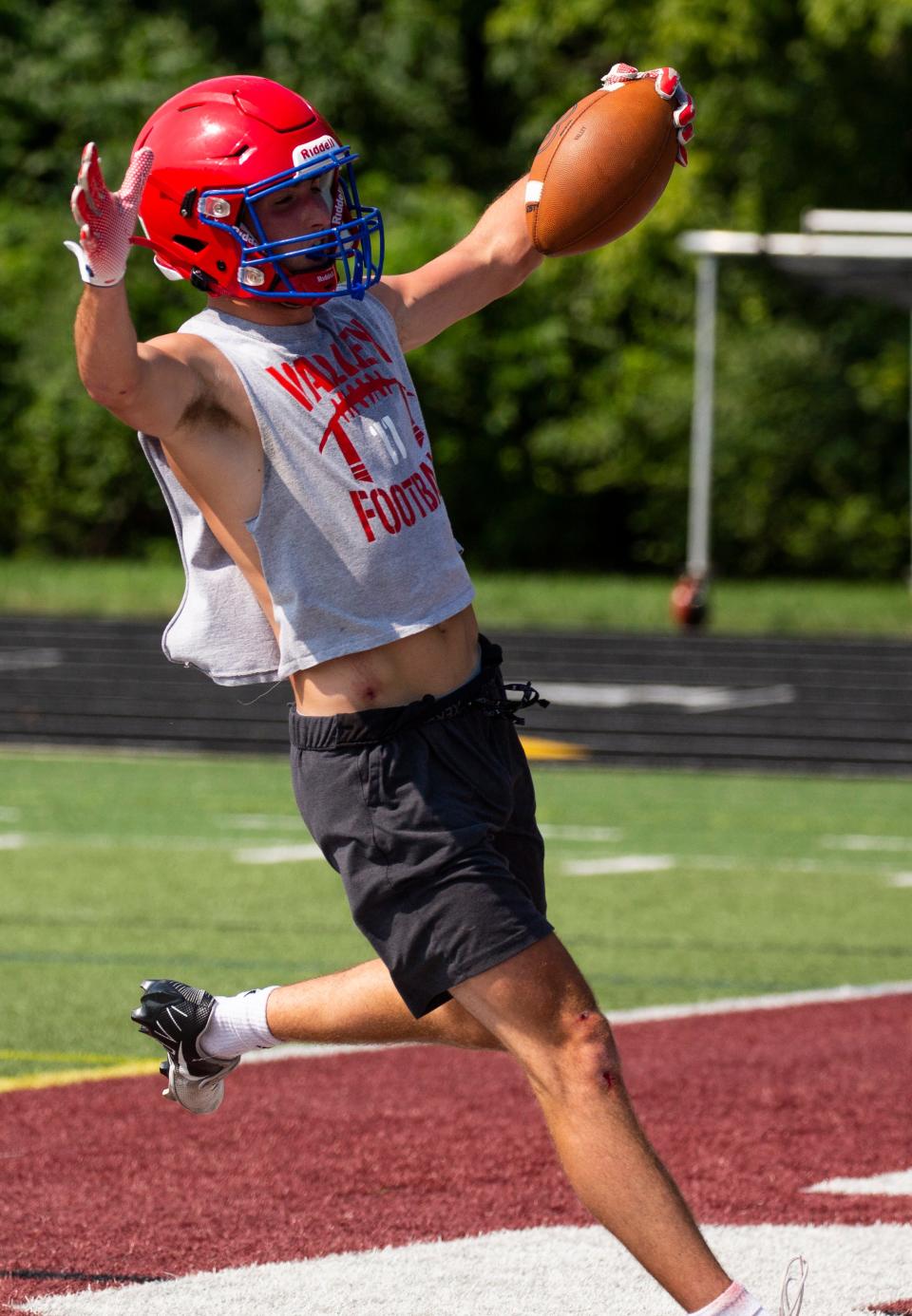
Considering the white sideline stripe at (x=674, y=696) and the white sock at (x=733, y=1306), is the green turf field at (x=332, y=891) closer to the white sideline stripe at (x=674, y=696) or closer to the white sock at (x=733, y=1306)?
the white sideline stripe at (x=674, y=696)

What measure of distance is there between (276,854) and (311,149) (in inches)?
273

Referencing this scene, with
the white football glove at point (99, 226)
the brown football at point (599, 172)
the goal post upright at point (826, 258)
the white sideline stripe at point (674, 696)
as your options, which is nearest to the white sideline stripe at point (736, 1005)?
the brown football at point (599, 172)

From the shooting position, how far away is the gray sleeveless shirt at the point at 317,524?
3.62 metres

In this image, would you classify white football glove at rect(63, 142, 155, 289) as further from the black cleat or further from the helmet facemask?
the black cleat

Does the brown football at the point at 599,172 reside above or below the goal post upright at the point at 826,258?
above

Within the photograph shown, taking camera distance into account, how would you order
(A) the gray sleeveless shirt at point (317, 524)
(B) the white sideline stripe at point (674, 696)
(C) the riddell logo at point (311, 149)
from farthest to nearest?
1. (B) the white sideline stripe at point (674, 696)
2. (C) the riddell logo at point (311, 149)
3. (A) the gray sleeveless shirt at point (317, 524)

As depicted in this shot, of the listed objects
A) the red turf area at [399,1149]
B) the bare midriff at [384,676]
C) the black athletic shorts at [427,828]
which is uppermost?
the bare midriff at [384,676]

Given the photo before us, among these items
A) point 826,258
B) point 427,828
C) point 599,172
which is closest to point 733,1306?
point 427,828

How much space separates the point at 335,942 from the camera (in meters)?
8.08

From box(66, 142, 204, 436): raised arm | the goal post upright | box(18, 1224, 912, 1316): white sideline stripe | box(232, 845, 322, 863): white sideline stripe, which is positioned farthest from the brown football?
the goal post upright

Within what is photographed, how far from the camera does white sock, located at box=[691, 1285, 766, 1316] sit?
3244mm

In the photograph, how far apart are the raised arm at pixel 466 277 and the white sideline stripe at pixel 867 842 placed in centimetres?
683

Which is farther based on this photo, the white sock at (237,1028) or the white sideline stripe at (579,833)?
the white sideline stripe at (579,833)

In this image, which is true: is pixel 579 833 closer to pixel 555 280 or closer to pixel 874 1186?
pixel 874 1186
